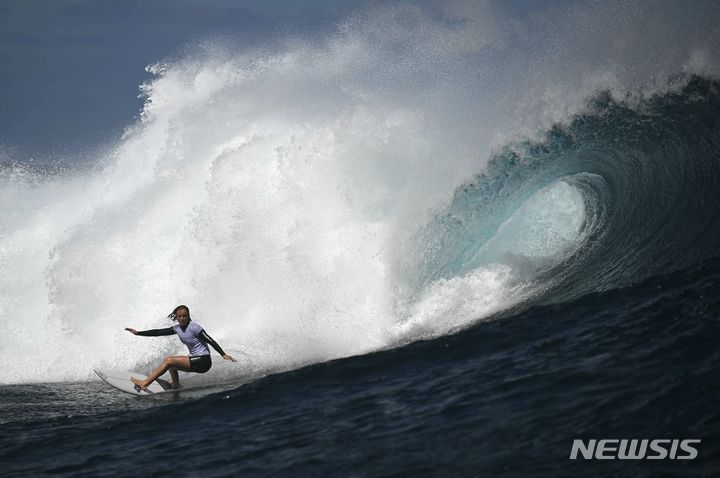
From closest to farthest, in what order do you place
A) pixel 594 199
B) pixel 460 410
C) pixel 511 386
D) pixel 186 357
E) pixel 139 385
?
pixel 460 410 → pixel 511 386 → pixel 139 385 → pixel 186 357 → pixel 594 199

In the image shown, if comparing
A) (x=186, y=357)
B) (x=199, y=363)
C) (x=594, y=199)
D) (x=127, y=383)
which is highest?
(x=594, y=199)

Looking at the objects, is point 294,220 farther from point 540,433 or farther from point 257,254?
point 540,433

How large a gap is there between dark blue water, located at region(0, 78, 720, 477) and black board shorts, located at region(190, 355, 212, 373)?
89 cm

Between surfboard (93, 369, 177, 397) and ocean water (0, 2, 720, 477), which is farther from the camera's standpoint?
surfboard (93, 369, 177, 397)

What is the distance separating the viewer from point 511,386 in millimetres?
6812

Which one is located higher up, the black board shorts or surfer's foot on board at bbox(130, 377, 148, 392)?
the black board shorts

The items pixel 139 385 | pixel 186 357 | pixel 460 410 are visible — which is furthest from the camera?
pixel 186 357

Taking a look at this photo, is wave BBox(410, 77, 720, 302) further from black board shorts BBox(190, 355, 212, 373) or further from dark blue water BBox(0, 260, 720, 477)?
black board shorts BBox(190, 355, 212, 373)

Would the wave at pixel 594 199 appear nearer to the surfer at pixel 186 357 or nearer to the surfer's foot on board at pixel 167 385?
the surfer at pixel 186 357

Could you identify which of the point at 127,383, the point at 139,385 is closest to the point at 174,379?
→ the point at 139,385

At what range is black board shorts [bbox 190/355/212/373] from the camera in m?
10.5

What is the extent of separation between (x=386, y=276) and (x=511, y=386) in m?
4.77

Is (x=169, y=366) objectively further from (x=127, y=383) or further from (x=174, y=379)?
(x=127, y=383)

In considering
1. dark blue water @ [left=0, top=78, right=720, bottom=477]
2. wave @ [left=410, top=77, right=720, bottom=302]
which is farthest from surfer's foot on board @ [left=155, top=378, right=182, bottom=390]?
wave @ [left=410, top=77, right=720, bottom=302]
